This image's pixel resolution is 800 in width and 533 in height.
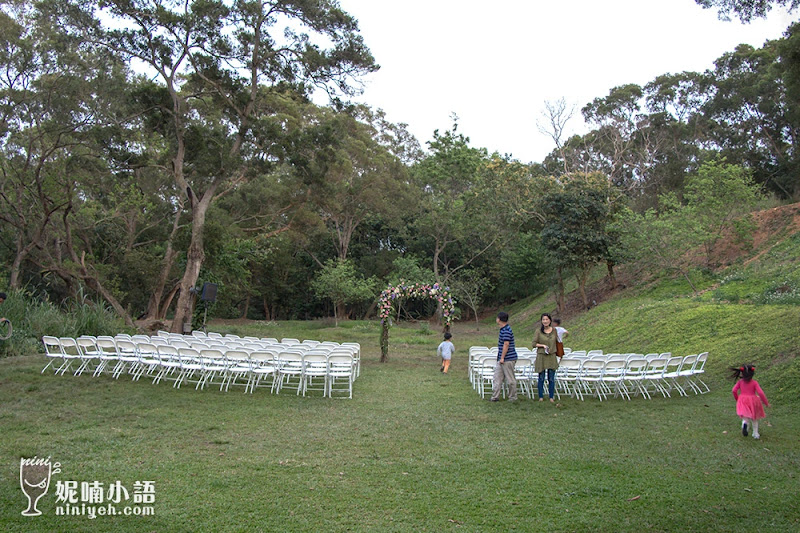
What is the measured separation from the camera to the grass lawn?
3.80m

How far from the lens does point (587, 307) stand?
24.9 metres

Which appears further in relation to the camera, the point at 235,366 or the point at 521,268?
the point at 521,268

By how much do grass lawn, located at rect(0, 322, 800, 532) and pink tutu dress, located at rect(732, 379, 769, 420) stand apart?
28cm

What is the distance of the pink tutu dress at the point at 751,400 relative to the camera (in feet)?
20.2

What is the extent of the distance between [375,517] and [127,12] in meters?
16.3

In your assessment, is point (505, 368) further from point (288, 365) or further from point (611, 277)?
point (611, 277)

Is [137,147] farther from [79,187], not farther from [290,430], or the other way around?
[290,430]

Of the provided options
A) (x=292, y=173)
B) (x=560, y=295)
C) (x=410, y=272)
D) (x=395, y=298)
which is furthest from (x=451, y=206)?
(x=395, y=298)

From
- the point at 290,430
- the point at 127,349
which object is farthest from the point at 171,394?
the point at 290,430

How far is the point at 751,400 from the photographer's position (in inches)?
243

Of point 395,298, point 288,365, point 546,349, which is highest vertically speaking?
point 395,298

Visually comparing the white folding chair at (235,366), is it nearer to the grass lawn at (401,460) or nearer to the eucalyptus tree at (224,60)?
the grass lawn at (401,460)

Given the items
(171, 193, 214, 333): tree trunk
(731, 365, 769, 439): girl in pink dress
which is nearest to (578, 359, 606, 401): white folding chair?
(731, 365, 769, 439): girl in pink dress

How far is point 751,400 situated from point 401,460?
3.97 m
